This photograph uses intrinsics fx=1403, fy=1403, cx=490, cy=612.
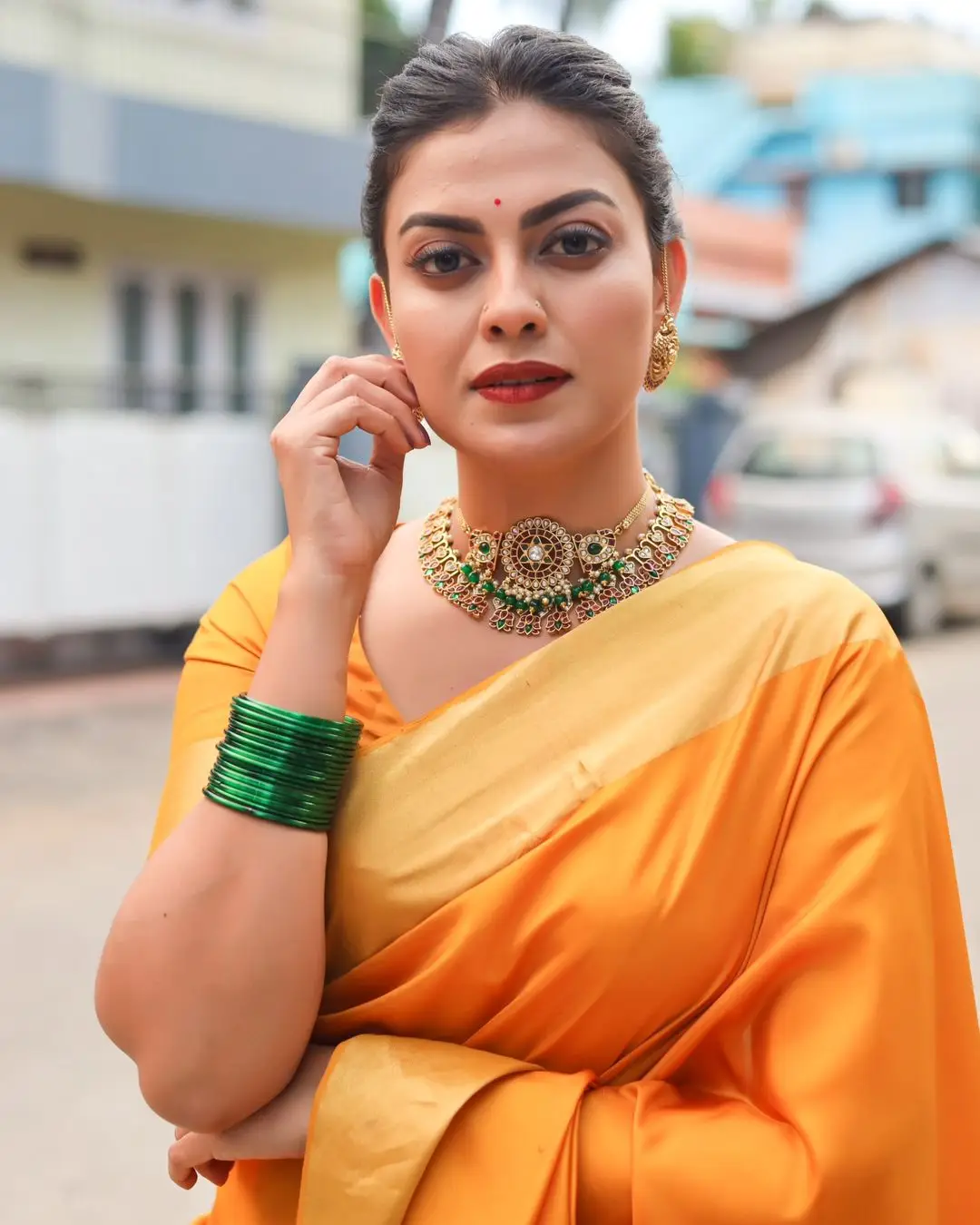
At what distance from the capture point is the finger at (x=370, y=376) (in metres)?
1.38

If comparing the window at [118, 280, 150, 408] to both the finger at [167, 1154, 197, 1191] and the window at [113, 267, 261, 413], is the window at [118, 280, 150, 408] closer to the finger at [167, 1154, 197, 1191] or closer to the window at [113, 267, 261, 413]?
the window at [113, 267, 261, 413]

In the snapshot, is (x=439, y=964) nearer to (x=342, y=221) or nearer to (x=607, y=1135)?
(x=607, y=1135)

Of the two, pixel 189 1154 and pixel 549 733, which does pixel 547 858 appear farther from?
pixel 189 1154

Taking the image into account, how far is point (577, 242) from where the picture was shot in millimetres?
1273

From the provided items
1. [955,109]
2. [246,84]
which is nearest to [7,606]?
[246,84]

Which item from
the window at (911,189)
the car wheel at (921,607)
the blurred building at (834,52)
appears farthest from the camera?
the blurred building at (834,52)

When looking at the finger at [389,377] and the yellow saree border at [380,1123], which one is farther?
the finger at [389,377]

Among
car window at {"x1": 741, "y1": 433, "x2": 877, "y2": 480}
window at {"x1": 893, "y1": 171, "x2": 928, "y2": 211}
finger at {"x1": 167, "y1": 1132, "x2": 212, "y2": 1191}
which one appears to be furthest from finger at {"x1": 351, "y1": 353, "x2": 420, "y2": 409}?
window at {"x1": 893, "y1": 171, "x2": 928, "y2": 211}

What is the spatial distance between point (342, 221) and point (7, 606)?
3907mm

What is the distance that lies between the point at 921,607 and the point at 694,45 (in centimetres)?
2138

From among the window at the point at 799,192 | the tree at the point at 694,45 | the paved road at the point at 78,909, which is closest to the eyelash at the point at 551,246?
the paved road at the point at 78,909

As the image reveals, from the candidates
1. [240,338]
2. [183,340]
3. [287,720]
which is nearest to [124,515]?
[183,340]

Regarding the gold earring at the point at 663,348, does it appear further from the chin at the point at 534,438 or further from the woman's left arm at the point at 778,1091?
the woman's left arm at the point at 778,1091

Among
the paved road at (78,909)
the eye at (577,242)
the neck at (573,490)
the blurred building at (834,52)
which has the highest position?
the blurred building at (834,52)
